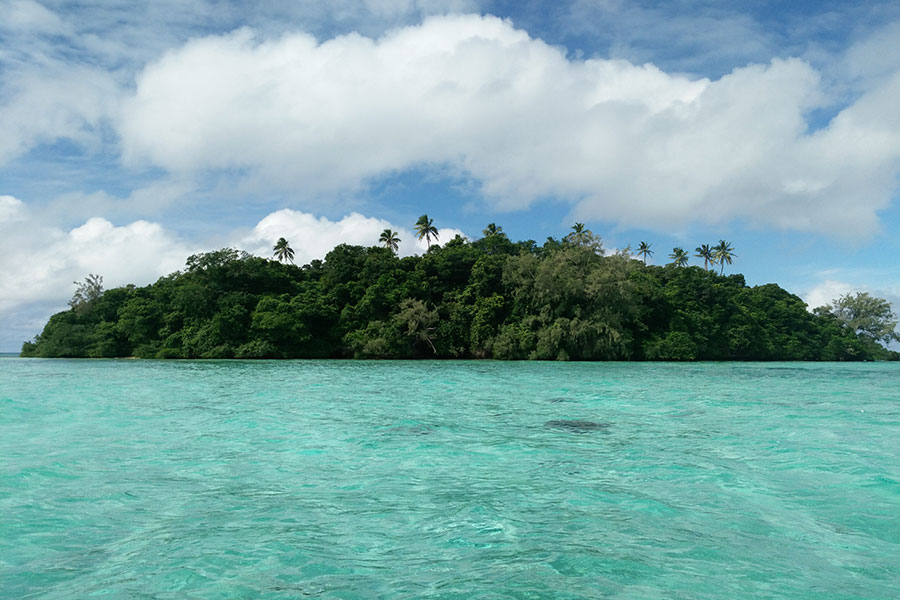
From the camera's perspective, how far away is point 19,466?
8.74m

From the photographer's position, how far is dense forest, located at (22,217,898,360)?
167ft

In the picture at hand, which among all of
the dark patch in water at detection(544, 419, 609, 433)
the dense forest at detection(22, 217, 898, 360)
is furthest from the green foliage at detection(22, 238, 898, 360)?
the dark patch in water at detection(544, 419, 609, 433)

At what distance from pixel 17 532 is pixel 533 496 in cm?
553

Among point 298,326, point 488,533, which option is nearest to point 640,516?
point 488,533

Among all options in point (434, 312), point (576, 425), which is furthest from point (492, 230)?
point (576, 425)

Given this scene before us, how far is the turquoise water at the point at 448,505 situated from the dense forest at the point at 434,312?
120 feet

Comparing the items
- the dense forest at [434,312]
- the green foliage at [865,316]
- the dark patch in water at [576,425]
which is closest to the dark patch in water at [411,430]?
the dark patch in water at [576,425]

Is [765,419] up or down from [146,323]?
down

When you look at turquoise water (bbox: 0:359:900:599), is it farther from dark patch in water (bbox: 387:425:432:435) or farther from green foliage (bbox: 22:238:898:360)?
green foliage (bbox: 22:238:898:360)

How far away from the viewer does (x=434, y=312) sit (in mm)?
53344

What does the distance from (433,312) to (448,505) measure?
153ft

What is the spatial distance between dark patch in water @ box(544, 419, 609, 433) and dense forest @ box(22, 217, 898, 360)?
116 ft

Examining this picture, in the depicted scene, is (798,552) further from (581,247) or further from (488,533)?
(581,247)

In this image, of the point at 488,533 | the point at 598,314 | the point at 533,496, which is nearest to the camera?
the point at 488,533
